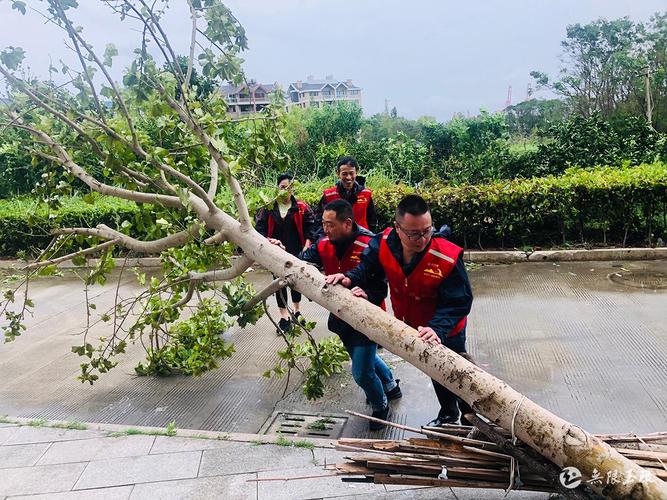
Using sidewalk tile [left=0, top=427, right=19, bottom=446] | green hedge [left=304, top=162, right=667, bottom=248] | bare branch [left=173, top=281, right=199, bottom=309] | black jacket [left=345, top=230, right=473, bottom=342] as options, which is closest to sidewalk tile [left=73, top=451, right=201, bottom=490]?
sidewalk tile [left=0, top=427, right=19, bottom=446]

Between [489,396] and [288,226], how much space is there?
3219 millimetres

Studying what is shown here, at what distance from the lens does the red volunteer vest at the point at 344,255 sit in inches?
140

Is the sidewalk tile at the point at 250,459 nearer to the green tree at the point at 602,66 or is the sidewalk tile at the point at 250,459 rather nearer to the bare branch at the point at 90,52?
the bare branch at the point at 90,52

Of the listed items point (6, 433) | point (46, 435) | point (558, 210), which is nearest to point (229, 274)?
point (46, 435)

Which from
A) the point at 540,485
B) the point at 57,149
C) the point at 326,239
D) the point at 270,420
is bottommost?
the point at 270,420

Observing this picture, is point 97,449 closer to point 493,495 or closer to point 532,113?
point 493,495

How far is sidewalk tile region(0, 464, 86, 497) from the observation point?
10.4ft

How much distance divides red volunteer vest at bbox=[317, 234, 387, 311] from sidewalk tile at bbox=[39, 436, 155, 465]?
5.47 ft

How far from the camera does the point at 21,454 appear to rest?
3584 millimetres

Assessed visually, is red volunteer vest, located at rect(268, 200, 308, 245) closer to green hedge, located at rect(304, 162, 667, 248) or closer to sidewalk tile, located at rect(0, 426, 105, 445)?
sidewalk tile, located at rect(0, 426, 105, 445)

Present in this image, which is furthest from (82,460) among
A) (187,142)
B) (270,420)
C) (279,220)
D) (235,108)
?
(235,108)

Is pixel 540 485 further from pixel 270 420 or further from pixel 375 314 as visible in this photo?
pixel 270 420

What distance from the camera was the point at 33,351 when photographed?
5.57 meters

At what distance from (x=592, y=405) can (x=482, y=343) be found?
1.32 metres
